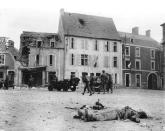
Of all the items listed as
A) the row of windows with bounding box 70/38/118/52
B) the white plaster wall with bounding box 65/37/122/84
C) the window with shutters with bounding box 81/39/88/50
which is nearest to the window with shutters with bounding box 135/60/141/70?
the white plaster wall with bounding box 65/37/122/84

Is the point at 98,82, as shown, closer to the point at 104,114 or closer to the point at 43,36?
the point at 104,114

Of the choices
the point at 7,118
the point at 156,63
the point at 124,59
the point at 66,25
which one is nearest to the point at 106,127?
the point at 7,118

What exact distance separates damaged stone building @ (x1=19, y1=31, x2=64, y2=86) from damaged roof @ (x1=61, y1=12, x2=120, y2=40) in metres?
2.68

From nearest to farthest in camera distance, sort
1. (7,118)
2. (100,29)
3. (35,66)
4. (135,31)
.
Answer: (7,118), (35,66), (100,29), (135,31)

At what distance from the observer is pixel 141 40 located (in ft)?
172

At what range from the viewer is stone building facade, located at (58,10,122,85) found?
43.1 meters

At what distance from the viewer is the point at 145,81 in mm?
51094

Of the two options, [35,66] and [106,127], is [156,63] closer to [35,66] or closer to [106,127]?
[35,66]

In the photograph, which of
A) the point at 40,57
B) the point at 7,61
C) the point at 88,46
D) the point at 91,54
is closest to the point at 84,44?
the point at 88,46

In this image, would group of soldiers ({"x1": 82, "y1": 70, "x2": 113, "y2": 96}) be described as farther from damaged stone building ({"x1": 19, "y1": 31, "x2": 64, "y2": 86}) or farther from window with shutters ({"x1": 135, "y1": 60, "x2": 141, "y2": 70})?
window with shutters ({"x1": 135, "y1": 60, "x2": 141, "y2": 70})

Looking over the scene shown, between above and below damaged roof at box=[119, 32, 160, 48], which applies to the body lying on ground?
below

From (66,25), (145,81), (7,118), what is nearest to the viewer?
(7,118)

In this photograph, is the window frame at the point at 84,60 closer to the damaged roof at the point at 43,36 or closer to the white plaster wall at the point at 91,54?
the white plaster wall at the point at 91,54

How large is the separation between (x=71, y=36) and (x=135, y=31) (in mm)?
16985
